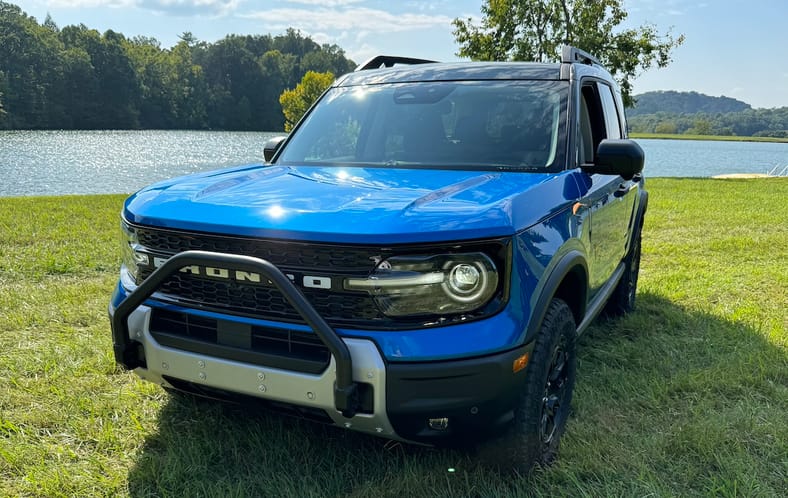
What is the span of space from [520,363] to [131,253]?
171 cm

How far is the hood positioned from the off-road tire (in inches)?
85.4

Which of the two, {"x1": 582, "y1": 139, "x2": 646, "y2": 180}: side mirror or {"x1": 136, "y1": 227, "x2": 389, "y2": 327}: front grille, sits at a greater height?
{"x1": 582, "y1": 139, "x2": 646, "y2": 180}: side mirror

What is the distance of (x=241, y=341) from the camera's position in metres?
2.25

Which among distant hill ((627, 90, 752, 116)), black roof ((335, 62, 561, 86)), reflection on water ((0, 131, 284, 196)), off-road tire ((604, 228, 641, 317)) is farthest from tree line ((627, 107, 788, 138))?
black roof ((335, 62, 561, 86))

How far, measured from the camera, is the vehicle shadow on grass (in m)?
2.54

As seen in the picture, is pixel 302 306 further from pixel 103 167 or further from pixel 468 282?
pixel 103 167

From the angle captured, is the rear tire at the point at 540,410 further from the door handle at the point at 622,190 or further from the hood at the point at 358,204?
the door handle at the point at 622,190

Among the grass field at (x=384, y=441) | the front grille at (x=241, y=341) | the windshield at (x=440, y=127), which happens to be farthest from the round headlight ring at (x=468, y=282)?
the windshield at (x=440, y=127)

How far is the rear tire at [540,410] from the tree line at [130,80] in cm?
6365

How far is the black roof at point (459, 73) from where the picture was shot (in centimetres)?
348

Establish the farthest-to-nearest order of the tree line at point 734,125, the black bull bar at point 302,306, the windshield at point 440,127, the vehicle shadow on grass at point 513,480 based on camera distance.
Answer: the tree line at point 734,125
the windshield at point 440,127
the vehicle shadow on grass at point 513,480
the black bull bar at point 302,306

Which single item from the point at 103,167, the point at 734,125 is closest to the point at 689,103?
the point at 734,125

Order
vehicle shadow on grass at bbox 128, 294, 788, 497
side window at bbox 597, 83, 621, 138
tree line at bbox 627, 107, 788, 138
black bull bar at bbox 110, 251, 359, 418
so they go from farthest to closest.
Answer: tree line at bbox 627, 107, 788, 138, side window at bbox 597, 83, 621, 138, vehicle shadow on grass at bbox 128, 294, 788, 497, black bull bar at bbox 110, 251, 359, 418

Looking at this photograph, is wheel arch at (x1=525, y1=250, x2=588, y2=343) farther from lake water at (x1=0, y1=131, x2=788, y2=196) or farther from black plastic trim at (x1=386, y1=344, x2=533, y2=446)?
lake water at (x1=0, y1=131, x2=788, y2=196)
